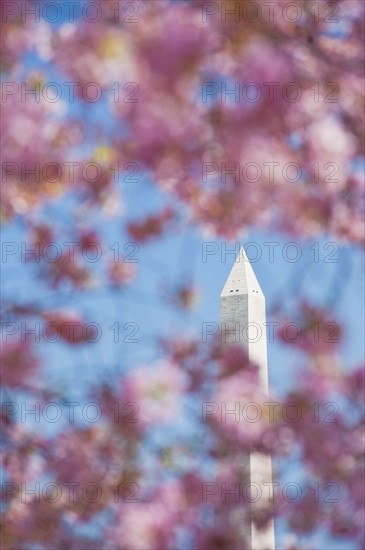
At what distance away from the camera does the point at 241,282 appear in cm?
1628

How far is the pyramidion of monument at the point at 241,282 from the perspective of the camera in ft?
52.9

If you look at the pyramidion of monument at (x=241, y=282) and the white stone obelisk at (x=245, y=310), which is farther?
the pyramidion of monument at (x=241, y=282)

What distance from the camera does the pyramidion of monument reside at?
52.9 ft

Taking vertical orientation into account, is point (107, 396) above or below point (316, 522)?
above

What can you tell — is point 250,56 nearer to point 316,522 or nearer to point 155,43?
point 155,43

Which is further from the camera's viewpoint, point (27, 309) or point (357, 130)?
point (27, 309)

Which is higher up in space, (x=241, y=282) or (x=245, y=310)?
(x=241, y=282)

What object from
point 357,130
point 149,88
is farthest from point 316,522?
point 149,88

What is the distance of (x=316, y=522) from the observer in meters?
3.89

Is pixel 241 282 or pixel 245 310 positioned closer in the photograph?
pixel 245 310

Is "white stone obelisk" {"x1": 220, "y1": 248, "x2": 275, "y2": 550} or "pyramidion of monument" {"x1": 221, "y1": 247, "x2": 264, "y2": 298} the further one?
"pyramidion of monument" {"x1": 221, "y1": 247, "x2": 264, "y2": 298}

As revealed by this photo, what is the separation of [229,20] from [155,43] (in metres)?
0.39

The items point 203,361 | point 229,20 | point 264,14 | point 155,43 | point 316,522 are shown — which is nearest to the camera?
point 155,43

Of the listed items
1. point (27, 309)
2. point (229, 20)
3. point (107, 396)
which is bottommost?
point (107, 396)
